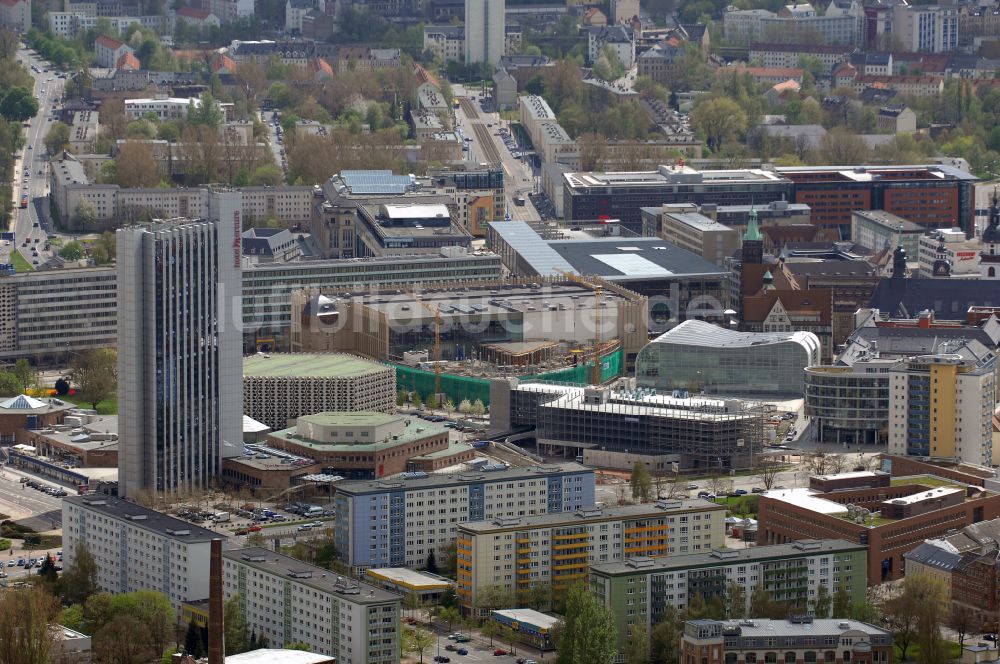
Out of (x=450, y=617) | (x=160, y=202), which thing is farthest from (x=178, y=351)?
(x=160, y=202)

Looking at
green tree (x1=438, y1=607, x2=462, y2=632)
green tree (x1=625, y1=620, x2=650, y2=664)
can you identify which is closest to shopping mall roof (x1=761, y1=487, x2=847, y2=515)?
green tree (x1=625, y1=620, x2=650, y2=664)

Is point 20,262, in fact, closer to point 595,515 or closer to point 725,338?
point 725,338

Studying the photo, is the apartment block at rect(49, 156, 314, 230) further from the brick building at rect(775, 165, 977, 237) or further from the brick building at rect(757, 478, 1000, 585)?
the brick building at rect(757, 478, 1000, 585)

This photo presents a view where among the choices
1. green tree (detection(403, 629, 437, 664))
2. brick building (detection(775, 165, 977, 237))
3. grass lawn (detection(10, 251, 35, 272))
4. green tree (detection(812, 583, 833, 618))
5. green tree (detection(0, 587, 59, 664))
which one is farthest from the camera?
brick building (detection(775, 165, 977, 237))

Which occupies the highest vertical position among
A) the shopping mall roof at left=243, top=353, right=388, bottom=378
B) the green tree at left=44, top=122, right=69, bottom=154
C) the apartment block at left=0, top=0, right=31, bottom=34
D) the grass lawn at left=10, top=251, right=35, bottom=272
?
the apartment block at left=0, top=0, right=31, bottom=34

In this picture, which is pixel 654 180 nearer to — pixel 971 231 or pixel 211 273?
pixel 971 231

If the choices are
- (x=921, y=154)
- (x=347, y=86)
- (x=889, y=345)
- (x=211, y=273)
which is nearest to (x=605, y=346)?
(x=889, y=345)

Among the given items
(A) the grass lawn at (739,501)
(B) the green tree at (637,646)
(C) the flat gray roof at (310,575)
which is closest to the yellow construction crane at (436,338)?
(A) the grass lawn at (739,501)
